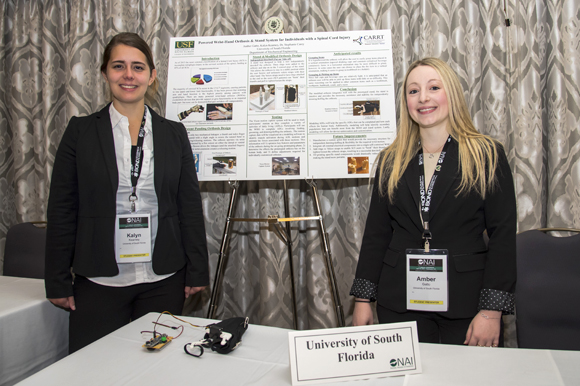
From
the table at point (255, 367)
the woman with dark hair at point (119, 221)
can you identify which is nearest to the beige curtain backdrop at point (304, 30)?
the woman with dark hair at point (119, 221)

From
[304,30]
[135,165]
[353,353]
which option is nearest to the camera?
[353,353]

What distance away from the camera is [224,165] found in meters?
2.16

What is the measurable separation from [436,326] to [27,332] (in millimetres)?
1611

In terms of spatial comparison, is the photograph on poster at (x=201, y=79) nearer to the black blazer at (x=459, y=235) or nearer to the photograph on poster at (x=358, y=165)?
the photograph on poster at (x=358, y=165)

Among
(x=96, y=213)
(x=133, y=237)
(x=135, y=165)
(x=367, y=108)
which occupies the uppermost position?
(x=367, y=108)

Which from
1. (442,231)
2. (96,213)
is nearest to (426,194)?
(442,231)

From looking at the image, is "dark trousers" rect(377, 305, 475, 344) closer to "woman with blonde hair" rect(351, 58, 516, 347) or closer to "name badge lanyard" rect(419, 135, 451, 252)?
"woman with blonde hair" rect(351, 58, 516, 347)

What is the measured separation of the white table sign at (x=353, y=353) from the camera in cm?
83

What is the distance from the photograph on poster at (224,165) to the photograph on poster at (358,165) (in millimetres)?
684

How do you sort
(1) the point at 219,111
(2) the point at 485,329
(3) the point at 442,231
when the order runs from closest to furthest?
(2) the point at 485,329
(3) the point at 442,231
(1) the point at 219,111

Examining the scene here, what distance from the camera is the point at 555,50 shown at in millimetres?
2252

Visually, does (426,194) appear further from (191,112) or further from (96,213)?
(191,112)

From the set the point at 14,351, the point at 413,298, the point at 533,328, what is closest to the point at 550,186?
the point at 533,328

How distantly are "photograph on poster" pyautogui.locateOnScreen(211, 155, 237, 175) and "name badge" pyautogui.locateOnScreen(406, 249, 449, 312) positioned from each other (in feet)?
4.02
